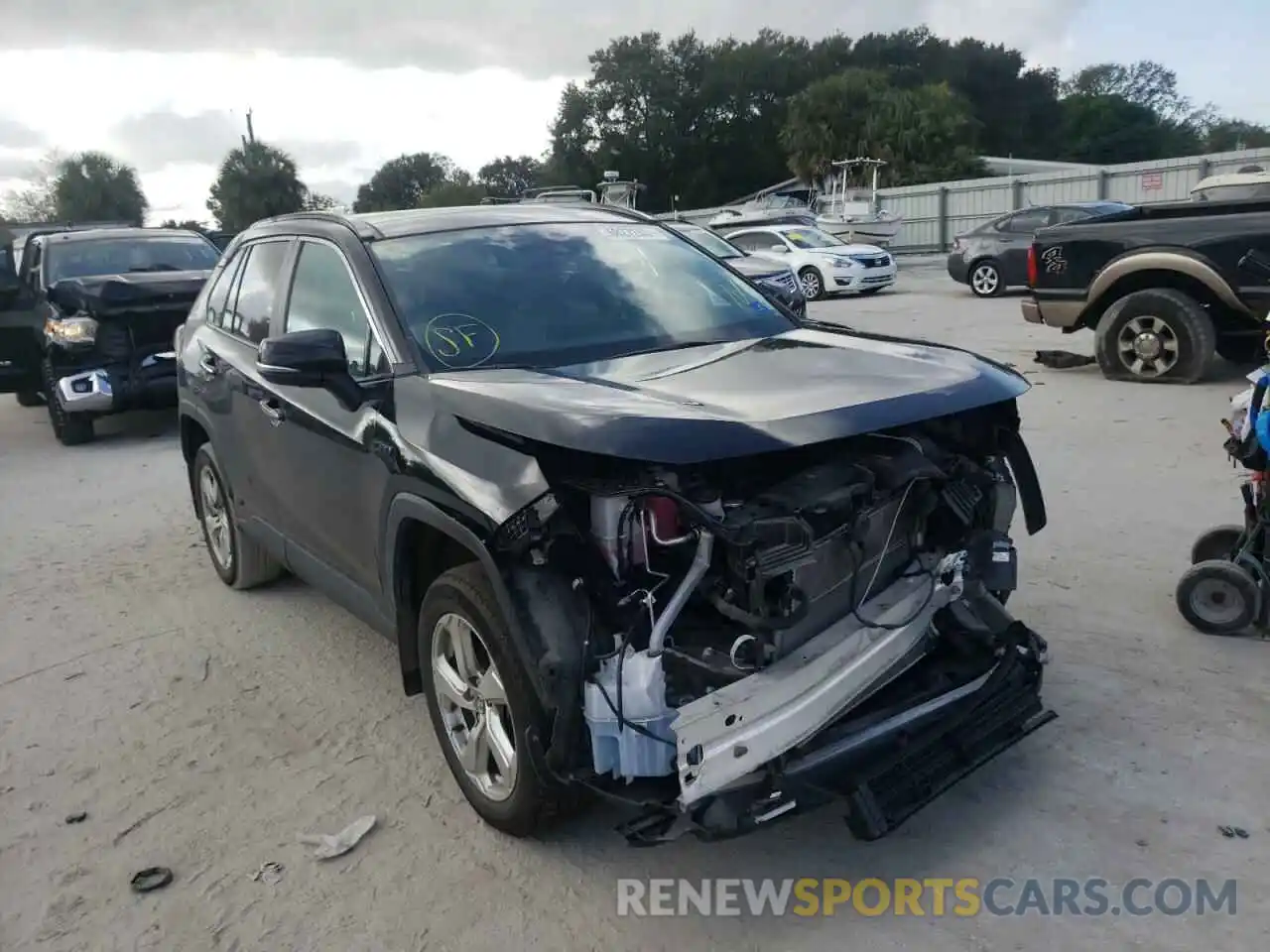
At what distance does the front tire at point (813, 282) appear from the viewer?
2083 cm

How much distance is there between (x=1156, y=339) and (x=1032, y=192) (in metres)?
23.7

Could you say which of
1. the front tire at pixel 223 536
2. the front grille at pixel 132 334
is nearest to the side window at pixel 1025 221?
the front grille at pixel 132 334

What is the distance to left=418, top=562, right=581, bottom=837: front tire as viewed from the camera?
10.0 ft

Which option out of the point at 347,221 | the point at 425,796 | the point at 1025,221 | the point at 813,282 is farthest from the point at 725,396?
the point at 813,282

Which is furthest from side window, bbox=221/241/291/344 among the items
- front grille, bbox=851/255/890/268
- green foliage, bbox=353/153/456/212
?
green foliage, bbox=353/153/456/212

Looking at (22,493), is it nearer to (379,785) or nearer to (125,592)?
(125,592)

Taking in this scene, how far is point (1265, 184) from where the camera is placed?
1011 centimetres

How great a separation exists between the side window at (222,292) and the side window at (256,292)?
7 centimetres

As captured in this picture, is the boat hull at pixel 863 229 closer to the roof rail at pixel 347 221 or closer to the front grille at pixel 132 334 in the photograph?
the front grille at pixel 132 334

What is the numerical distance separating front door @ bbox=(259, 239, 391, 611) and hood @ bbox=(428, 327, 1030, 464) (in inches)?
17.9

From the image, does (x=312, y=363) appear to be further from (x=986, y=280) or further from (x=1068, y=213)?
(x=1068, y=213)

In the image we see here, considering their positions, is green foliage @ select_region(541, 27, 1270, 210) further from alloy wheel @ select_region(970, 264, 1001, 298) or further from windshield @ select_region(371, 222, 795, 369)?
windshield @ select_region(371, 222, 795, 369)

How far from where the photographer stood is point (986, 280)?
18.8 metres

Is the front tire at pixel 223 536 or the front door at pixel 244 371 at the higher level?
the front door at pixel 244 371
